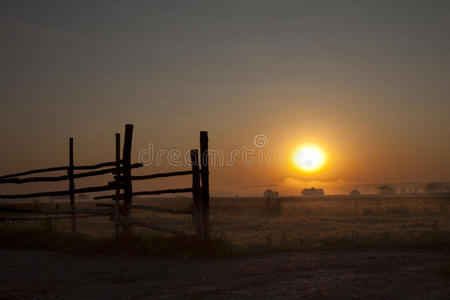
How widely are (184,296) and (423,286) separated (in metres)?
3.88

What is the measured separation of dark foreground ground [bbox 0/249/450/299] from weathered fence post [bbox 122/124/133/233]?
1905 mm

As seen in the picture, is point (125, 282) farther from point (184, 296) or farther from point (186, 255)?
point (186, 255)

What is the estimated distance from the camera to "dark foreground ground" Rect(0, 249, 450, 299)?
20.9 feet

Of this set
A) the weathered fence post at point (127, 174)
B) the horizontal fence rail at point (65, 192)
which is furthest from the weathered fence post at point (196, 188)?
the horizontal fence rail at point (65, 192)

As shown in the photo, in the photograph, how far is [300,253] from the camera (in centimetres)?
1039

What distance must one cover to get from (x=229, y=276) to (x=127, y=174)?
512 centimetres

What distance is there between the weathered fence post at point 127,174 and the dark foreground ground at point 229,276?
1.90 metres

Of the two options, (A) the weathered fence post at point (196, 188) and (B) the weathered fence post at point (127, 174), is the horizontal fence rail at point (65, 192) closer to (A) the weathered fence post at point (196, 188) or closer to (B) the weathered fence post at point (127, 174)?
(B) the weathered fence post at point (127, 174)

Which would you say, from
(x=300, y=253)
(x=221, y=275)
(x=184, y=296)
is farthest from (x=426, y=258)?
(x=184, y=296)

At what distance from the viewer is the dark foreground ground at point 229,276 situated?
6.37m

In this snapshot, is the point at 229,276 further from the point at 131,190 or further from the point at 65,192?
the point at 65,192

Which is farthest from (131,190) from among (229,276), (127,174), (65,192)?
(229,276)

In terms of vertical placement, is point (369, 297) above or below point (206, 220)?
below

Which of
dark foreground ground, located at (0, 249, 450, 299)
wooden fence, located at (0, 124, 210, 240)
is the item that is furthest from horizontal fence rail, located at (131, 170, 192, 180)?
dark foreground ground, located at (0, 249, 450, 299)
